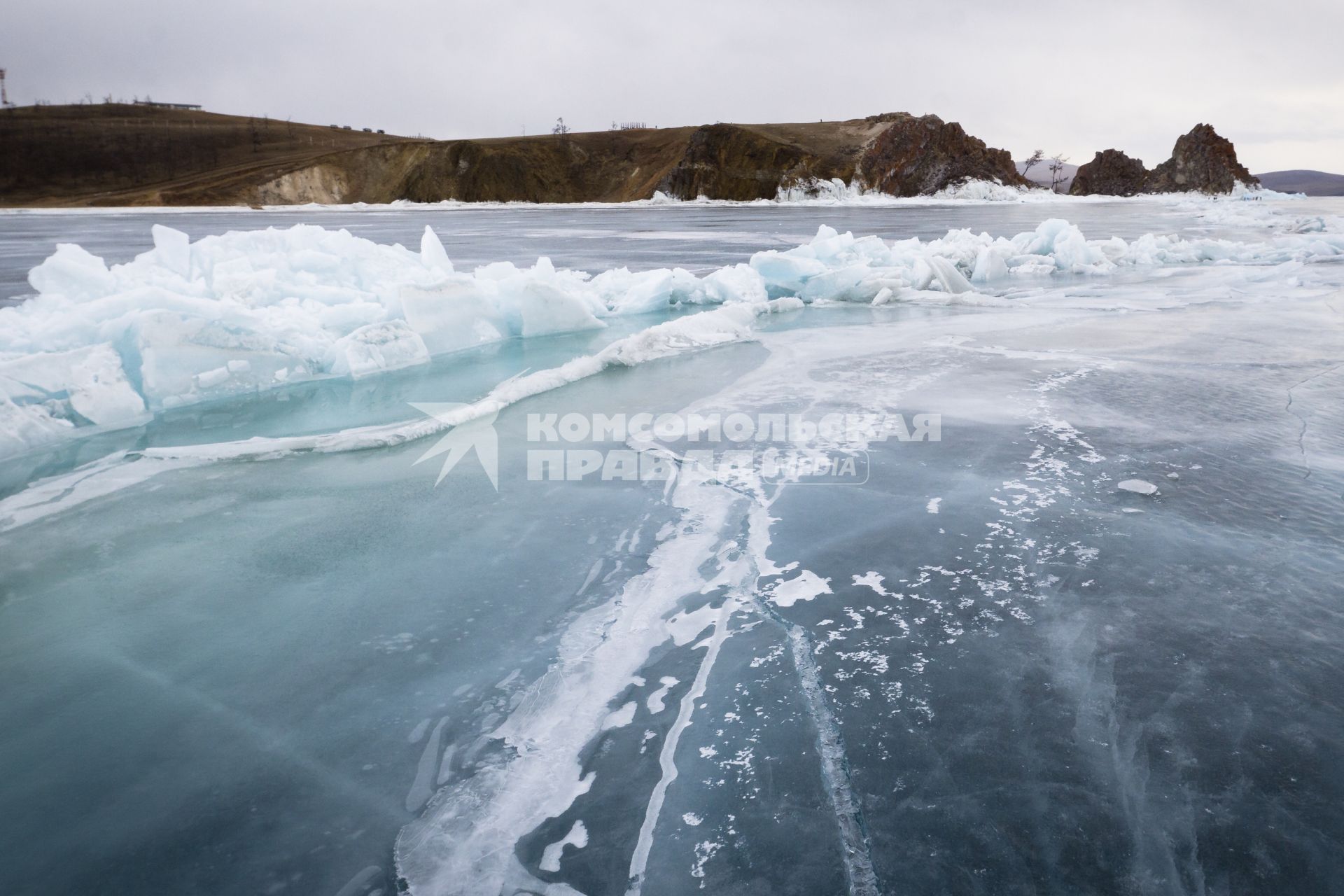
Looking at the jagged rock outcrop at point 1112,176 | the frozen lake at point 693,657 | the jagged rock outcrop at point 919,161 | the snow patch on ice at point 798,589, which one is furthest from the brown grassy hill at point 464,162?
the snow patch on ice at point 798,589

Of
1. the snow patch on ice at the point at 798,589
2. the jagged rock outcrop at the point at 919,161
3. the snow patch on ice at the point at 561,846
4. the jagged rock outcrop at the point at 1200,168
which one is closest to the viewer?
the snow patch on ice at the point at 561,846

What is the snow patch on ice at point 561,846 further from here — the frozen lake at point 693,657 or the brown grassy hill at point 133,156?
the brown grassy hill at point 133,156

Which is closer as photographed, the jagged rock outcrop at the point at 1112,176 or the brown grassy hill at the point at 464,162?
the brown grassy hill at the point at 464,162

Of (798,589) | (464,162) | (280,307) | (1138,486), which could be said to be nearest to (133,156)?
(464,162)

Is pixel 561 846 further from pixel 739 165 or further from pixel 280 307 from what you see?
pixel 739 165

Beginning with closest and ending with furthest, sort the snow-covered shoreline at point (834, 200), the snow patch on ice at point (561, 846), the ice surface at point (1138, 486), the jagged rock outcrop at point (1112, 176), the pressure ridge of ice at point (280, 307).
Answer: the snow patch on ice at point (561, 846) < the ice surface at point (1138, 486) < the pressure ridge of ice at point (280, 307) < the snow-covered shoreline at point (834, 200) < the jagged rock outcrop at point (1112, 176)

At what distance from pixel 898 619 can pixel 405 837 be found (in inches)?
63.6

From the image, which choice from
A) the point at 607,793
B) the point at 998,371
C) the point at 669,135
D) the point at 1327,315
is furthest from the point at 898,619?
the point at 669,135

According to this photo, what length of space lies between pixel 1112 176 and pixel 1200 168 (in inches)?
319

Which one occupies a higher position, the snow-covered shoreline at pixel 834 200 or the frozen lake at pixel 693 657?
the snow-covered shoreline at pixel 834 200

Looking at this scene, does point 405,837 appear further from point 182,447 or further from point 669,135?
point 669,135

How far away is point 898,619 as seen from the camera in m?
2.57

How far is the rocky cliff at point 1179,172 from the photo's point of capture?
72.8m

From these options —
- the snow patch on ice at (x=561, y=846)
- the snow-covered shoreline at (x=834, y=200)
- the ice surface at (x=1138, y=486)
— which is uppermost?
the snow-covered shoreline at (x=834, y=200)
